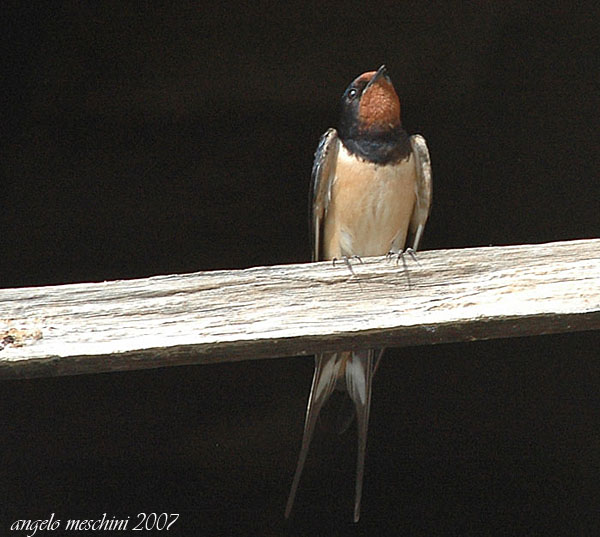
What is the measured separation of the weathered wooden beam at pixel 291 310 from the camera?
96cm

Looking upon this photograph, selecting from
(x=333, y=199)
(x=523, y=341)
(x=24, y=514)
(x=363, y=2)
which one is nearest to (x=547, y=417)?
(x=523, y=341)

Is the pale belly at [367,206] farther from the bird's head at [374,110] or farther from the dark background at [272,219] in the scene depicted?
the dark background at [272,219]

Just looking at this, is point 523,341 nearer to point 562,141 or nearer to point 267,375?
point 562,141

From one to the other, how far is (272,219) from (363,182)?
1.50 ft

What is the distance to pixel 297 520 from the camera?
1.90m

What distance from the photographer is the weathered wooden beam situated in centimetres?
96

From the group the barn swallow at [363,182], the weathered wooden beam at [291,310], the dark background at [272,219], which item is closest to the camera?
the weathered wooden beam at [291,310]

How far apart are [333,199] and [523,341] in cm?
67

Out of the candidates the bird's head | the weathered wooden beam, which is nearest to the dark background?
the bird's head

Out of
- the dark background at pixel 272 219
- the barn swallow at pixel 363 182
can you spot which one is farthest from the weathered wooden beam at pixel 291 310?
the dark background at pixel 272 219

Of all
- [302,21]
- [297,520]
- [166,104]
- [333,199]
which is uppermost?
[302,21]

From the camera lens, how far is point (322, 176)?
1.54 meters

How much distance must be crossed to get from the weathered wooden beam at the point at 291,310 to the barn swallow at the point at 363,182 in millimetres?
502

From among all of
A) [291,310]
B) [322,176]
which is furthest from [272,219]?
[291,310]
